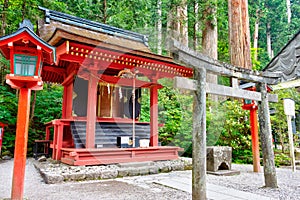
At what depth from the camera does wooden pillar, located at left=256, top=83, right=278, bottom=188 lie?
158 inches

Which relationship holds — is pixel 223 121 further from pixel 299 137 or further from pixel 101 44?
pixel 101 44

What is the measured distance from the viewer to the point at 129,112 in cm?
785

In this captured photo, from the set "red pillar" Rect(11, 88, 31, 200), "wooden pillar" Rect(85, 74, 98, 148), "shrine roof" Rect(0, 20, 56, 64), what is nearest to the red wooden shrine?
"wooden pillar" Rect(85, 74, 98, 148)

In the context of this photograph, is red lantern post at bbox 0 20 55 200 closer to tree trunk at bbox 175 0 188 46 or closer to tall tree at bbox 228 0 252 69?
tall tree at bbox 228 0 252 69

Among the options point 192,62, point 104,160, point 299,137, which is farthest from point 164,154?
point 299,137

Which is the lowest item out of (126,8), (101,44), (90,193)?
(90,193)

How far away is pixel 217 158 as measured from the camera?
5484 mm

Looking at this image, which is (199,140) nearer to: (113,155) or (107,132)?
(113,155)

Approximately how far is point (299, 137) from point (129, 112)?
7246 millimetres

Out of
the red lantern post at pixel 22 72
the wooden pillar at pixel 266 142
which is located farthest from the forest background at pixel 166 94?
the red lantern post at pixel 22 72

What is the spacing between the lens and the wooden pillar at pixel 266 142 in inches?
158

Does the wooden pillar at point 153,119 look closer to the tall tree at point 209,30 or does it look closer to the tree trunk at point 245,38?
the tree trunk at point 245,38

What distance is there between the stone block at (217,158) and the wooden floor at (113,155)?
1351 millimetres

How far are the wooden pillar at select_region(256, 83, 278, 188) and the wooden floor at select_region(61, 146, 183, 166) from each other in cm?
293
